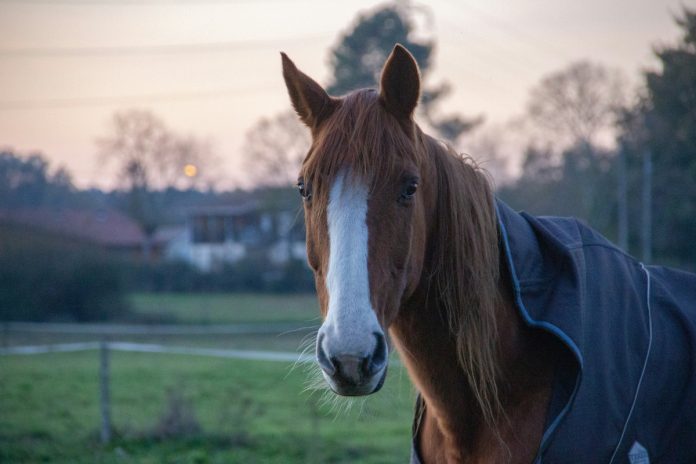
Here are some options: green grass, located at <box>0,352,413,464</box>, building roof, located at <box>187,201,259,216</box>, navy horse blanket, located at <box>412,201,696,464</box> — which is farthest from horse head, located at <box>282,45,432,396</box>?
building roof, located at <box>187,201,259,216</box>

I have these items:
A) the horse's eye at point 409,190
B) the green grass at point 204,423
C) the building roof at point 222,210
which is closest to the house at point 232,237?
the building roof at point 222,210

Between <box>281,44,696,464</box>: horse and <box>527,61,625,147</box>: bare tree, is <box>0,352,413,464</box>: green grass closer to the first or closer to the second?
<box>281,44,696,464</box>: horse

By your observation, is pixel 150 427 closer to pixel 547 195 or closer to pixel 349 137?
pixel 349 137

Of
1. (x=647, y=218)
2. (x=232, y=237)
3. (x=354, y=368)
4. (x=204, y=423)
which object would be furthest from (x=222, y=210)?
(x=354, y=368)

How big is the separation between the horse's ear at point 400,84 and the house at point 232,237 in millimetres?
20429

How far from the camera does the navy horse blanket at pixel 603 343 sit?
2.52 meters

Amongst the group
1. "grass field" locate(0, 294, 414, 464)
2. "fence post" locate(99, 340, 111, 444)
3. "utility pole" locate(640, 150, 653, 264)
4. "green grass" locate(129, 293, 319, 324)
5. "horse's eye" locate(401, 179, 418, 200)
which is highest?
"horse's eye" locate(401, 179, 418, 200)

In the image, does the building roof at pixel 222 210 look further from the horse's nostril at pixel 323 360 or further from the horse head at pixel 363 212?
the horse's nostril at pixel 323 360

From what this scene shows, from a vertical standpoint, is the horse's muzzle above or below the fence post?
above

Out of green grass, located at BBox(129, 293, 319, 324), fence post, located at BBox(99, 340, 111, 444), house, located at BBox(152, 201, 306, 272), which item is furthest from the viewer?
house, located at BBox(152, 201, 306, 272)

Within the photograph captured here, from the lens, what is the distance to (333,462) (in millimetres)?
6625

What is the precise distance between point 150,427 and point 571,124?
19430 millimetres

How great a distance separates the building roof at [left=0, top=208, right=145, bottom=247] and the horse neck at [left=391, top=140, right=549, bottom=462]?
1380 cm

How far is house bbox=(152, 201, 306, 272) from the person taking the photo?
3275cm
